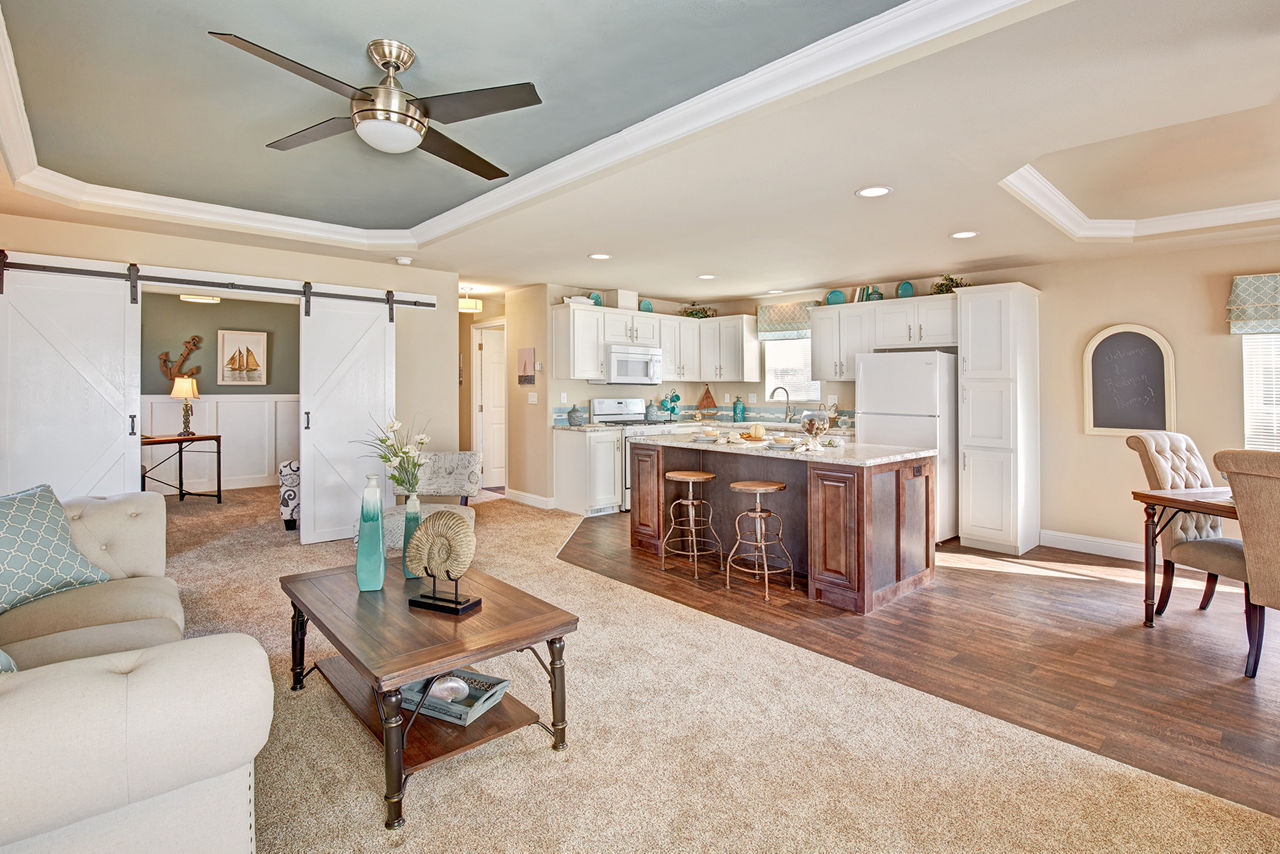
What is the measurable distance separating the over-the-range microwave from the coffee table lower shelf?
4.68 metres

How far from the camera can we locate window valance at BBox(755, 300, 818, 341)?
6926 mm

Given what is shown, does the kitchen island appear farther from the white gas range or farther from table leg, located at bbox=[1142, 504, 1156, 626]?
the white gas range

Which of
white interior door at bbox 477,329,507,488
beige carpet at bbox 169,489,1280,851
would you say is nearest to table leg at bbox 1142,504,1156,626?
beige carpet at bbox 169,489,1280,851

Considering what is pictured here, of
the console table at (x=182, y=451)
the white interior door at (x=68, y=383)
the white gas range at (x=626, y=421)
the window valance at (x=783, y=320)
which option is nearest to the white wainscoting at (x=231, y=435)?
the console table at (x=182, y=451)

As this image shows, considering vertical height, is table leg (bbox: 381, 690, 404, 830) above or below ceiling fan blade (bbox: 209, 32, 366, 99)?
below

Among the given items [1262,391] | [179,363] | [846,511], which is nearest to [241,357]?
[179,363]

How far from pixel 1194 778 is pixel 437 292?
602 cm

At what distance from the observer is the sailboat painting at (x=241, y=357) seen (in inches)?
316

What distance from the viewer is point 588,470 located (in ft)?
20.9

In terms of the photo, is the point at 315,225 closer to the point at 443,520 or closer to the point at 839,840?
the point at 443,520

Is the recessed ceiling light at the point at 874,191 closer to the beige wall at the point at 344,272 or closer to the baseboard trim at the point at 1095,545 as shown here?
the baseboard trim at the point at 1095,545

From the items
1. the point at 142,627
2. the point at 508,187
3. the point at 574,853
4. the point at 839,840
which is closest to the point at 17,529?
the point at 142,627

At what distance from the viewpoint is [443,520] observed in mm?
2229

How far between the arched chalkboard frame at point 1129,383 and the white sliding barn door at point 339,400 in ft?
19.7
